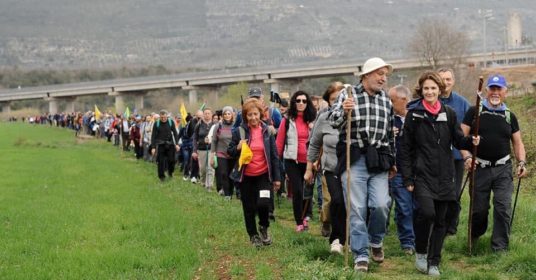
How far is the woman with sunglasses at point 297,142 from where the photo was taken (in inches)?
436

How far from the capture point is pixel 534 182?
1886 centimetres

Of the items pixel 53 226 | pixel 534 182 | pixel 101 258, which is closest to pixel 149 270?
pixel 101 258

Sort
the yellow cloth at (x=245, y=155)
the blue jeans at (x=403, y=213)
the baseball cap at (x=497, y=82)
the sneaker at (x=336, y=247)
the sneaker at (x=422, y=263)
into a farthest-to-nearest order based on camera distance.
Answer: the yellow cloth at (x=245, y=155), the blue jeans at (x=403, y=213), the sneaker at (x=336, y=247), the baseball cap at (x=497, y=82), the sneaker at (x=422, y=263)

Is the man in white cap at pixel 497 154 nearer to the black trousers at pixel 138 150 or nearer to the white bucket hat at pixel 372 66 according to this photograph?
the white bucket hat at pixel 372 66

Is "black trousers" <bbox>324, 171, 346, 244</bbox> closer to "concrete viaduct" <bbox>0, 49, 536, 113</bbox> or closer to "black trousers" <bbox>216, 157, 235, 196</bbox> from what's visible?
"black trousers" <bbox>216, 157, 235, 196</bbox>

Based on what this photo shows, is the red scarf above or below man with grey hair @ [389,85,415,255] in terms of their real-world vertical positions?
above

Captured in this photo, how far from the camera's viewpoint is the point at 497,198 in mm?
9000

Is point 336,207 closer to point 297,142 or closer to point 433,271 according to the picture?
point 433,271

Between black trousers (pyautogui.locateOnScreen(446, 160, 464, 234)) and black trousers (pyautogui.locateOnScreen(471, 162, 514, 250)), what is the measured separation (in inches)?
10.9

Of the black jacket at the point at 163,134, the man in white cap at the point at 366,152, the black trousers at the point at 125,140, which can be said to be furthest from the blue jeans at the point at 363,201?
the black trousers at the point at 125,140

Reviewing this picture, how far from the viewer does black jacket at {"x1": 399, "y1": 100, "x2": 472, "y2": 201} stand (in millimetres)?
8047

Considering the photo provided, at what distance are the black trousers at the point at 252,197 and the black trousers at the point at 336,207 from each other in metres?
1.17

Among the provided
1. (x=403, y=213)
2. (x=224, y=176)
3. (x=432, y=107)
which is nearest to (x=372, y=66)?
(x=432, y=107)

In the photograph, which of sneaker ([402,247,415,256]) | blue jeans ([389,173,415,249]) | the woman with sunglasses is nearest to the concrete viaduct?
the woman with sunglasses
